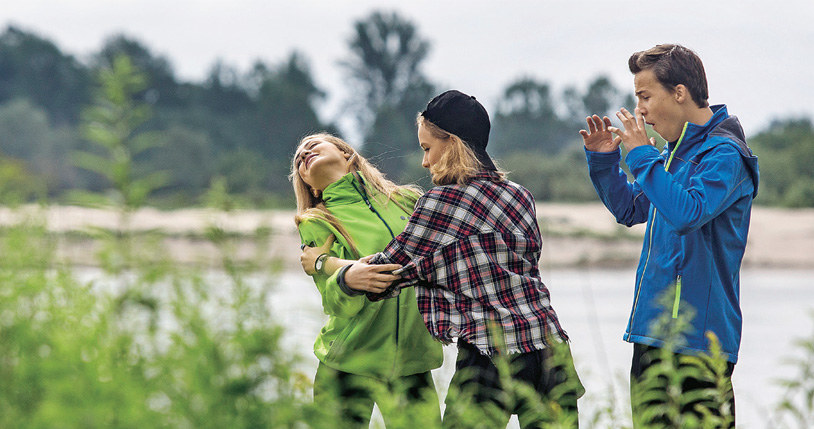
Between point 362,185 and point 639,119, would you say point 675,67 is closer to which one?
point 639,119

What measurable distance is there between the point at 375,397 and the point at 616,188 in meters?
1.43

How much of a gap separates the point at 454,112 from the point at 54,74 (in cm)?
4523

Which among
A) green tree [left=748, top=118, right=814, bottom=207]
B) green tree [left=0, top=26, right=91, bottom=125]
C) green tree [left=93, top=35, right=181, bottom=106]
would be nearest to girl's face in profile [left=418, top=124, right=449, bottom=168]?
green tree [left=748, top=118, right=814, bottom=207]

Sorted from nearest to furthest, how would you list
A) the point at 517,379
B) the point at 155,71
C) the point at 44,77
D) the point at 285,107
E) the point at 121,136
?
the point at 121,136, the point at 517,379, the point at 285,107, the point at 44,77, the point at 155,71

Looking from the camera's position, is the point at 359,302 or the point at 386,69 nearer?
the point at 359,302

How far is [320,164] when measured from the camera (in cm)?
300

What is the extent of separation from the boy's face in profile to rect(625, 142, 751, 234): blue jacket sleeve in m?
0.14

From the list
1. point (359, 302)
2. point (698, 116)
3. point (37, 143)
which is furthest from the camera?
point (37, 143)

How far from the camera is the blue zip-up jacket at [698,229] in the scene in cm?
249

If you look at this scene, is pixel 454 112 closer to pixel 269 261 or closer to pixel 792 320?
pixel 269 261

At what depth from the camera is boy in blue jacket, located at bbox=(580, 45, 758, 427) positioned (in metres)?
2.51

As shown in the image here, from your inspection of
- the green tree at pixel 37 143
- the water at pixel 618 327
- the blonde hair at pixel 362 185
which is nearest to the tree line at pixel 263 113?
the green tree at pixel 37 143

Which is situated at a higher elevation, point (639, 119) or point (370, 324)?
point (639, 119)

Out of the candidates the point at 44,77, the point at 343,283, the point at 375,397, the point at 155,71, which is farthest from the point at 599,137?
the point at 44,77
